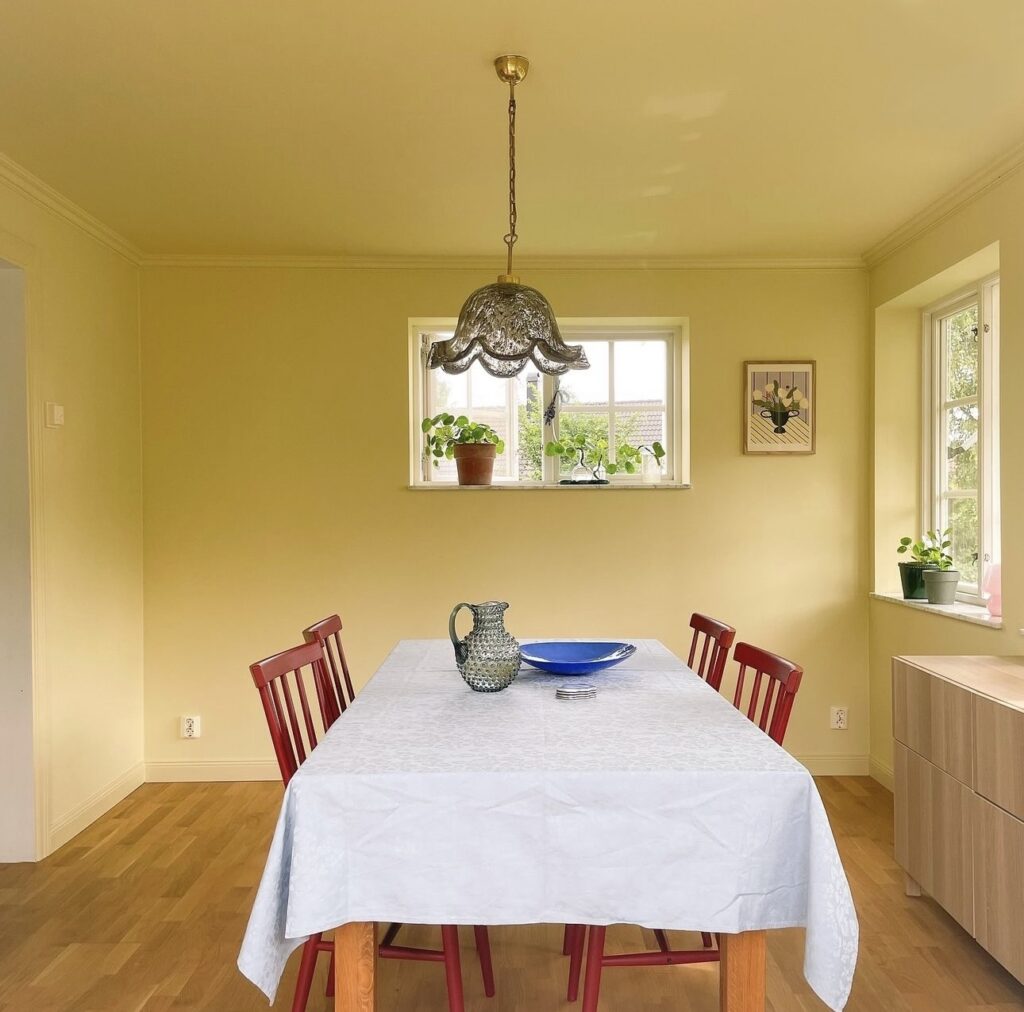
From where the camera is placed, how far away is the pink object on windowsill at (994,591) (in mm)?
3148

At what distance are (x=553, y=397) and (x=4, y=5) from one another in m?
2.89

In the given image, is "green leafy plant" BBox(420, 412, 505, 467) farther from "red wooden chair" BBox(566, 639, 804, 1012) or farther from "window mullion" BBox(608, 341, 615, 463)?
"red wooden chair" BBox(566, 639, 804, 1012)

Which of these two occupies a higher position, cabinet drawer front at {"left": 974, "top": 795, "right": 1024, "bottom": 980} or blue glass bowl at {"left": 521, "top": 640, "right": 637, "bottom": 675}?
blue glass bowl at {"left": 521, "top": 640, "right": 637, "bottom": 675}

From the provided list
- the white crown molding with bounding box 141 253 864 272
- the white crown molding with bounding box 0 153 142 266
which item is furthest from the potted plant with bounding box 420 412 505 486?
the white crown molding with bounding box 0 153 142 266

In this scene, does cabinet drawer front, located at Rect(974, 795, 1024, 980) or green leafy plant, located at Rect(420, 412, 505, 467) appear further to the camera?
green leafy plant, located at Rect(420, 412, 505, 467)

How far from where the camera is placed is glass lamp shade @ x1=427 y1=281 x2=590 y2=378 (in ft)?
7.50

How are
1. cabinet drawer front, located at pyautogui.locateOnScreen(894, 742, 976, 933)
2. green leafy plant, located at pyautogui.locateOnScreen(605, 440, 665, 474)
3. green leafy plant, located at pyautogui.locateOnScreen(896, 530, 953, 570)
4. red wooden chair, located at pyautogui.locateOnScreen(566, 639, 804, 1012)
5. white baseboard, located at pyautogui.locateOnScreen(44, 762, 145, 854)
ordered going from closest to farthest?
1. red wooden chair, located at pyautogui.locateOnScreen(566, 639, 804, 1012)
2. cabinet drawer front, located at pyautogui.locateOnScreen(894, 742, 976, 933)
3. white baseboard, located at pyautogui.locateOnScreen(44, 762, 145, 854)
4. green leafy plant, located at pyautogui.locateOnScreen(896, 530, 953, 570)
5. green leafy plant, located at pyautogui.locateOnScreen(605, 440, 665, 474)

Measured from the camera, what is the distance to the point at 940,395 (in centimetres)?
404

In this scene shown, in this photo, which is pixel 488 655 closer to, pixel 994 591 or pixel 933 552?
pixel 994 591

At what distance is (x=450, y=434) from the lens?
4.42m

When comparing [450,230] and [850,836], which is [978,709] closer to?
[850,836]

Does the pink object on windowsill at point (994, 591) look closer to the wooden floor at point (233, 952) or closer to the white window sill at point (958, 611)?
the white window sill at point (958, 611)

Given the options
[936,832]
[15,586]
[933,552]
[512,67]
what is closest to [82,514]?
[15,586]

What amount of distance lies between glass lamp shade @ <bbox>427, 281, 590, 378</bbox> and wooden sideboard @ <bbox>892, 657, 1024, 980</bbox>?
1460 millimetres
